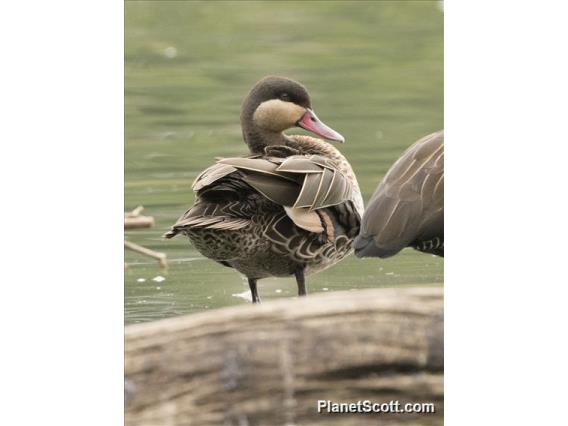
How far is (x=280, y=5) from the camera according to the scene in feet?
18.5

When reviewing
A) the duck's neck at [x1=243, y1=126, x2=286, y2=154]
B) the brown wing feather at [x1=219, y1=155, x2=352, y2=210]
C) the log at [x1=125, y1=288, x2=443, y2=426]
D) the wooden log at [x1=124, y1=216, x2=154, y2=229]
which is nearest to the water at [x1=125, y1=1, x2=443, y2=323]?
the wooden log at [x1=124, y1=216, x2=154, y2=229]

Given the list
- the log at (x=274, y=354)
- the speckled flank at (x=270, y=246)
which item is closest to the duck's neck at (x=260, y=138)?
the speckled flank at (x=270, y=246)


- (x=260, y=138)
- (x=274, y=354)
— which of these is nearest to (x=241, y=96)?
(x=260, y=138)

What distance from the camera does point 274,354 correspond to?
16.0ft

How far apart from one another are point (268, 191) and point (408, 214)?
55cm

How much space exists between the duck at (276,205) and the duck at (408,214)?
0.15 m

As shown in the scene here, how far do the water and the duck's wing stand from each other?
25 cm

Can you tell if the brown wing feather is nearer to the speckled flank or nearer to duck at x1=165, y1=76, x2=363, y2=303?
duck at x1=165, y1=76, x2=363, y2=303

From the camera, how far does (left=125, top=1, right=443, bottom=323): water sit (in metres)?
5.69

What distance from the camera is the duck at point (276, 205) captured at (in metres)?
5.44

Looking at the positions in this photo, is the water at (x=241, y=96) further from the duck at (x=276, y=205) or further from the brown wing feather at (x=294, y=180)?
the brown wing feather at (x=294, y=180)

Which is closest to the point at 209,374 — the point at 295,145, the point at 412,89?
the point at 295,145

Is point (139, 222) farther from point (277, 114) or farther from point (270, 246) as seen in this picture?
point (277, 114)

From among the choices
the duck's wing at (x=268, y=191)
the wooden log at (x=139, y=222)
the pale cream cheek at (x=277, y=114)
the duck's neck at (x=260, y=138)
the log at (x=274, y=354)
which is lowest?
the log at (x=274, y=354)
